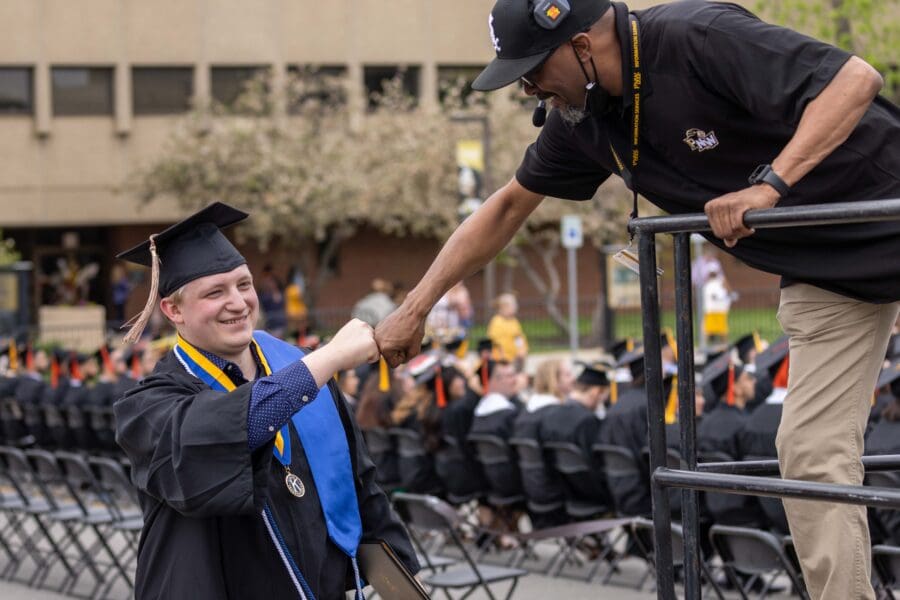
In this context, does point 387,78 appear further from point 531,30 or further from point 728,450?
point 531,30

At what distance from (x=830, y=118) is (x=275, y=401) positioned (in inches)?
55.8

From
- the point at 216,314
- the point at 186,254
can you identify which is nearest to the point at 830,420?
the point at 216,314

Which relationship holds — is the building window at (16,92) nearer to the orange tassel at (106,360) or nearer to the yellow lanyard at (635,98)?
the orange tassel at (106,360)

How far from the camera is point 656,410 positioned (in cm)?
292

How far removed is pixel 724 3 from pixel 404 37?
34.2 meters

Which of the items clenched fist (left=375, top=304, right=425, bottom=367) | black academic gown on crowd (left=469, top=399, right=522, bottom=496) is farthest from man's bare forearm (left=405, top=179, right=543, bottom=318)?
black academic gown on crowd (left=469, top=399, right=522, bottom=496)

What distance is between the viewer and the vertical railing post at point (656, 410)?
2920 mm

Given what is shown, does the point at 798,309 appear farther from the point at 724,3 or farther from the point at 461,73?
the point at 461,73

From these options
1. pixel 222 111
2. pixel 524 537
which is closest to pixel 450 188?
pixel 222 111

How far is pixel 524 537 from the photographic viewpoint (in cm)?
953

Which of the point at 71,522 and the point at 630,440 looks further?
the point at 71,522

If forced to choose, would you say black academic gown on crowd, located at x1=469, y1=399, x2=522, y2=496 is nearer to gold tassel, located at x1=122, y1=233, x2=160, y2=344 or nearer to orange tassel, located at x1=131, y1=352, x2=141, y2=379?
orange tassel, located at x1=131, y1=352, x2=141, y2=379

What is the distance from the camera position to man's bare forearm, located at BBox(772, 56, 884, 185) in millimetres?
2918

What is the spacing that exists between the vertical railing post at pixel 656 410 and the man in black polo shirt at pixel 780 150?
0.57 feet
